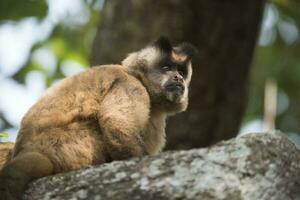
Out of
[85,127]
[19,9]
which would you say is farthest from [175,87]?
[19,9]

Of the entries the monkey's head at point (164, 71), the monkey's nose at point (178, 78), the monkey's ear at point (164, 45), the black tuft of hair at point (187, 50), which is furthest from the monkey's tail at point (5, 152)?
the black tuft of hair at point (187, 50)

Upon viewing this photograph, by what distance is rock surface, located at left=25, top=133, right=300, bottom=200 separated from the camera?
564 cm

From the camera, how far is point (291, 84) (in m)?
14.0

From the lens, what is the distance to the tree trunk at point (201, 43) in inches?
443

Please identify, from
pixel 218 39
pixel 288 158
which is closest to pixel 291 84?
pixel 218 39

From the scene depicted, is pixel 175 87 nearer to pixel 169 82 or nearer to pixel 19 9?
pixel 169 82

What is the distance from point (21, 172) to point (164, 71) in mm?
2725

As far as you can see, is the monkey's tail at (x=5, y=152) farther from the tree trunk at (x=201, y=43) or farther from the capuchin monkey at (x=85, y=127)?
the tree trunk at (x=201, y=43)

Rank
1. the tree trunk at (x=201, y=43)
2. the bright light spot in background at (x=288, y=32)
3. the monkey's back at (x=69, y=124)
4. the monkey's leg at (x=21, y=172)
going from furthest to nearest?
1. the bright light spot in background at (x=288, y=32)
2. the tree trunk at (x=201, y=43)
3. the monkey's back at (x=69, y=124)
4. the monkey's leg at (x=21, y=172)

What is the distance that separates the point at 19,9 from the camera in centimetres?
954

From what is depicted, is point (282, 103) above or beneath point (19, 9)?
beneath

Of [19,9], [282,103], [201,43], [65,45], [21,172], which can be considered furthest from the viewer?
[282,103]

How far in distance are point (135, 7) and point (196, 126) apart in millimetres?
2033

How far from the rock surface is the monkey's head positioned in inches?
88.1
